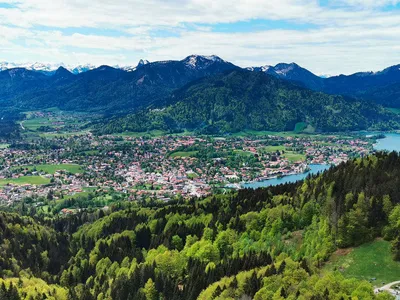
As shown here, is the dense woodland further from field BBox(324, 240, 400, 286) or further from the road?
the road

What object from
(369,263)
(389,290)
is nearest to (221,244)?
(369,263)

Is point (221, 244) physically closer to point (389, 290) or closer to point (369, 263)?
point (369, 263)

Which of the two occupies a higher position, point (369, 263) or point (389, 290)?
point (389, 290)

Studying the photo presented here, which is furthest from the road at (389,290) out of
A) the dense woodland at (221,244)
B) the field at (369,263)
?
the dense woodland at (221,244)

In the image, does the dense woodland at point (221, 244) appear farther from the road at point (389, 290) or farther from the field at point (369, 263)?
the road at point (389, 290)

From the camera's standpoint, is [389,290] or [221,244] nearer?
[389,290]

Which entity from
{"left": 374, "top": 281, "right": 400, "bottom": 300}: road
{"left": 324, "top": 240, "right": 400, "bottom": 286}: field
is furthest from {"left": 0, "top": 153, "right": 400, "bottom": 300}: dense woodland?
{"left": 374, "top": 281, "right": 400, "bottom": 300}: road
